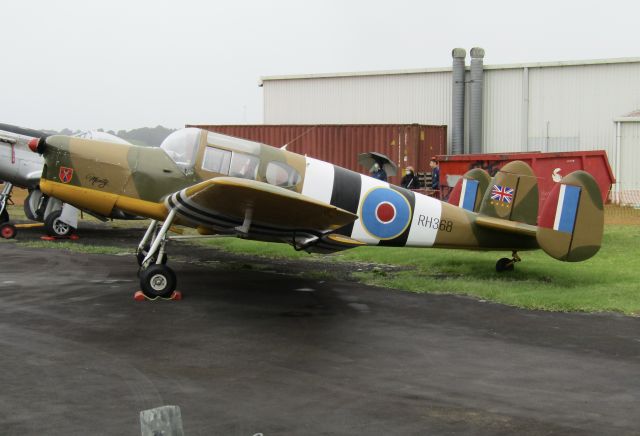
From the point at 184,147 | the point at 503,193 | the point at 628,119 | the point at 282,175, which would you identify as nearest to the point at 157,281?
the point at 184,147

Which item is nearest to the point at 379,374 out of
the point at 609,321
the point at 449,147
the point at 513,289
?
the point at 609,321

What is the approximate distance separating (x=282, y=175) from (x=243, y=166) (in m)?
0.60

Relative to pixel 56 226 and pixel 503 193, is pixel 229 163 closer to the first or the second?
pixel 503 193

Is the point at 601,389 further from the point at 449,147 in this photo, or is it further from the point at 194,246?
the point at 449,147

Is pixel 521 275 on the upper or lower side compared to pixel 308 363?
upper

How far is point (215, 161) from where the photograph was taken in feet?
39.0

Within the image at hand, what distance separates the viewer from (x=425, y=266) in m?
14.9

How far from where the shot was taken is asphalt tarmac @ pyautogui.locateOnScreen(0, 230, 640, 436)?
6.27 meters

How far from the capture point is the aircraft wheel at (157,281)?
11.0 meters

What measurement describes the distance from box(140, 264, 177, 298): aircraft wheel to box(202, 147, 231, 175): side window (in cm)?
165

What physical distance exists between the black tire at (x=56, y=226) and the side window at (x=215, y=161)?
739 centimetres

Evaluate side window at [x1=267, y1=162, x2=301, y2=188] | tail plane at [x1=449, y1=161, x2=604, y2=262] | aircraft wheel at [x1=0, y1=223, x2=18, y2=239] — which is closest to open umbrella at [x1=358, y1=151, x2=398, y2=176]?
tail plane at [x1=449, y1=161, x2=604, y2=262]

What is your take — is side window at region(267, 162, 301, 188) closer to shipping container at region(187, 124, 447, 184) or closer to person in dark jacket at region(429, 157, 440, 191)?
person in dark jacket at region(429, 157, 440, 191)

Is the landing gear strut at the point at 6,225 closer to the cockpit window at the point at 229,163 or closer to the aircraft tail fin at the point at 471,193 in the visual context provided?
the cockpit window at the point at 229,163
